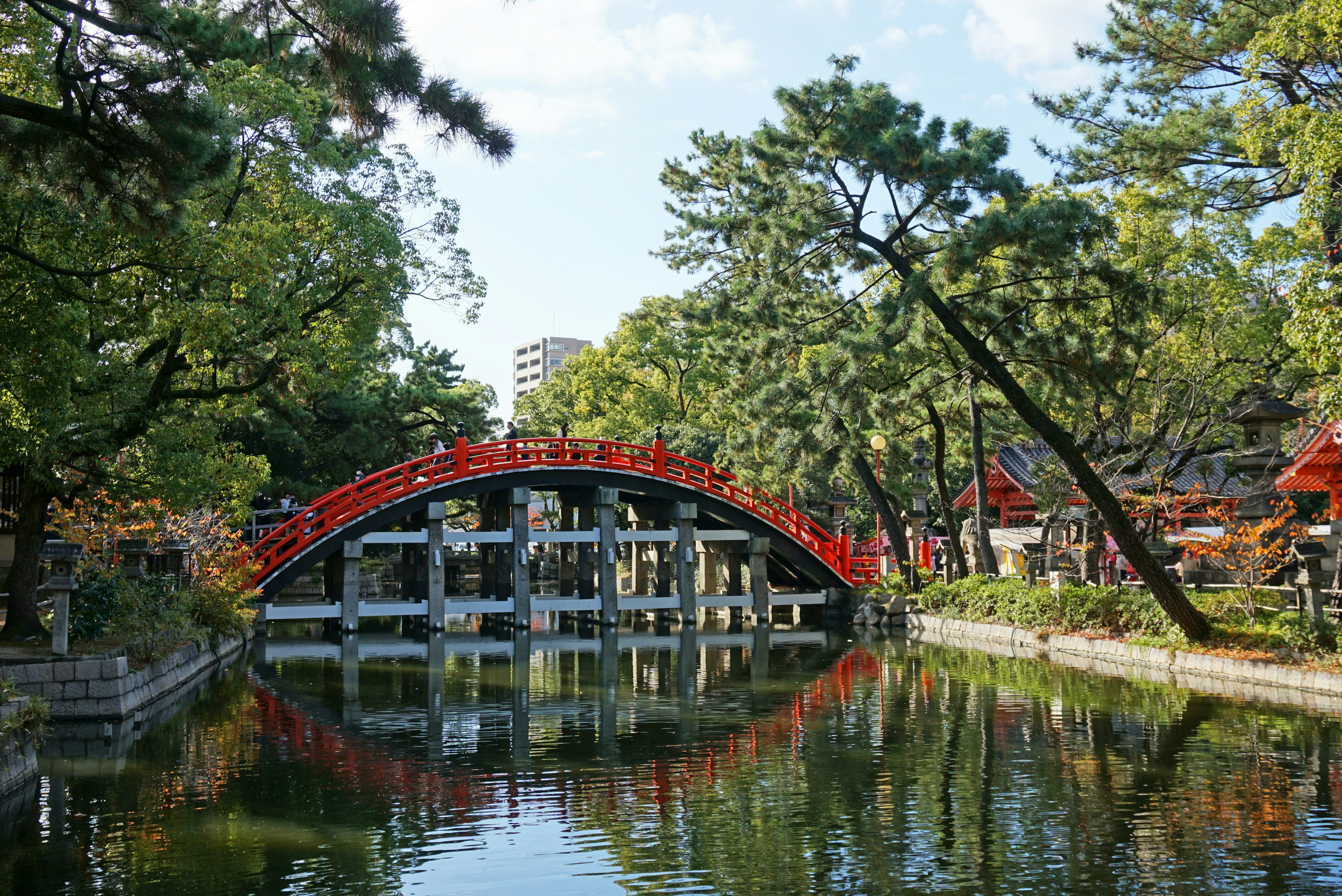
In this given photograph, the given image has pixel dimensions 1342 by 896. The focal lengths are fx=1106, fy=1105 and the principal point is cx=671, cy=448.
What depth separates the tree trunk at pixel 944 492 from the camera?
2344 centimetres

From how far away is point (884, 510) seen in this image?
26.7m

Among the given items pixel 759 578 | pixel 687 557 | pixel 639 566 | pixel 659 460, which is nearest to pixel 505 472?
pixel 659 460

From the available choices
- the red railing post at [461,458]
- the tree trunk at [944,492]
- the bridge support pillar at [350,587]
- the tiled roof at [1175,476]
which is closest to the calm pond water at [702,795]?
the tiled roof at [1175,476]

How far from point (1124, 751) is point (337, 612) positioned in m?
16.6

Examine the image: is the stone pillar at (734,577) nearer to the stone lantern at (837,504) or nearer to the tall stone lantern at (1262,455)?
the stone lantern at (837,504)

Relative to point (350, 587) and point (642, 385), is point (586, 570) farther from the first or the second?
point (642, 385)

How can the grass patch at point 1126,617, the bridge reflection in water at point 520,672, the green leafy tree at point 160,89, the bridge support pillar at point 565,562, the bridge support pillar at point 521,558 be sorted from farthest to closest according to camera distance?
the bridge support pillar at point 565,562 < the bridge support pillar at point 521,558 < the grass patch at point 1126,617 < the bridge reflection in water at point 520,672 < the green leafy tree at point 160,89

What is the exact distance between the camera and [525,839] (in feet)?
24.8

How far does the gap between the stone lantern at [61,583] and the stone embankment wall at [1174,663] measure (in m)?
13.4

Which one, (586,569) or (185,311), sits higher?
(185,311)

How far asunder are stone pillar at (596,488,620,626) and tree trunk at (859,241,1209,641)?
1018 centimetres

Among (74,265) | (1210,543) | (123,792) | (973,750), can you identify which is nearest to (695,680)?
(973,750)

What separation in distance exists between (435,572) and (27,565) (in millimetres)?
10541

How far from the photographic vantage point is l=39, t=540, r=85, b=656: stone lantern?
11.6 metres
